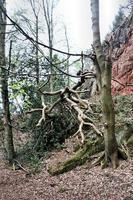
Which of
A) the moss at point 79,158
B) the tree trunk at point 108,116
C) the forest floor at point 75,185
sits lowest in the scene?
the forest floor at point 75,185

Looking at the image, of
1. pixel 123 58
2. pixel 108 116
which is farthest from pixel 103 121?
pixel 123 58

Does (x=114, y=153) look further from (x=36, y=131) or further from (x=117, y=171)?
(x=36, y=131)

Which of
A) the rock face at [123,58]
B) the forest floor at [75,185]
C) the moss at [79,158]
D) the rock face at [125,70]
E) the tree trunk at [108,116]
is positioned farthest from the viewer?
the rock face at [123,58]

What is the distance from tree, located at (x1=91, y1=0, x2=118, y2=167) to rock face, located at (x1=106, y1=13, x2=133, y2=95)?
788 cm

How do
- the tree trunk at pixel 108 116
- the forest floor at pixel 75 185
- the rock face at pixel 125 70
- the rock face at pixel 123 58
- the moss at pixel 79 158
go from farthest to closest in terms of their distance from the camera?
the rock face at pixel 123 58, the rock face at pixel 125 70, the moss at pixel 79 158, the tree trunk at pixel 108 116, the forest floor at pixel 75 185

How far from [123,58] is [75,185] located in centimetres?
1096

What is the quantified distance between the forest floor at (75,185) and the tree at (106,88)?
16.4 inches

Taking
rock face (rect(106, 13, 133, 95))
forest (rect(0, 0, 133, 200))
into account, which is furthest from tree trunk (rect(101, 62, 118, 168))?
rock face (rect(106, 13, 133, 95))

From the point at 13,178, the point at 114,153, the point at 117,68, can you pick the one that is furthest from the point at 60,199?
the point at 117,68

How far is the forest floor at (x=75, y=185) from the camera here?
681 centimetres

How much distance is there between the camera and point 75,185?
774cm

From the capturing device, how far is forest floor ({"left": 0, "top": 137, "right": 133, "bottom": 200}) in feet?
22.3

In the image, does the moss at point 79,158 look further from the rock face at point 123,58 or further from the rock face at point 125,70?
the rock face at point 125,70

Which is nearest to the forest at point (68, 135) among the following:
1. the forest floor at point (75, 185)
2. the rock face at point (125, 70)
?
the forest floor at point (75, 185)
